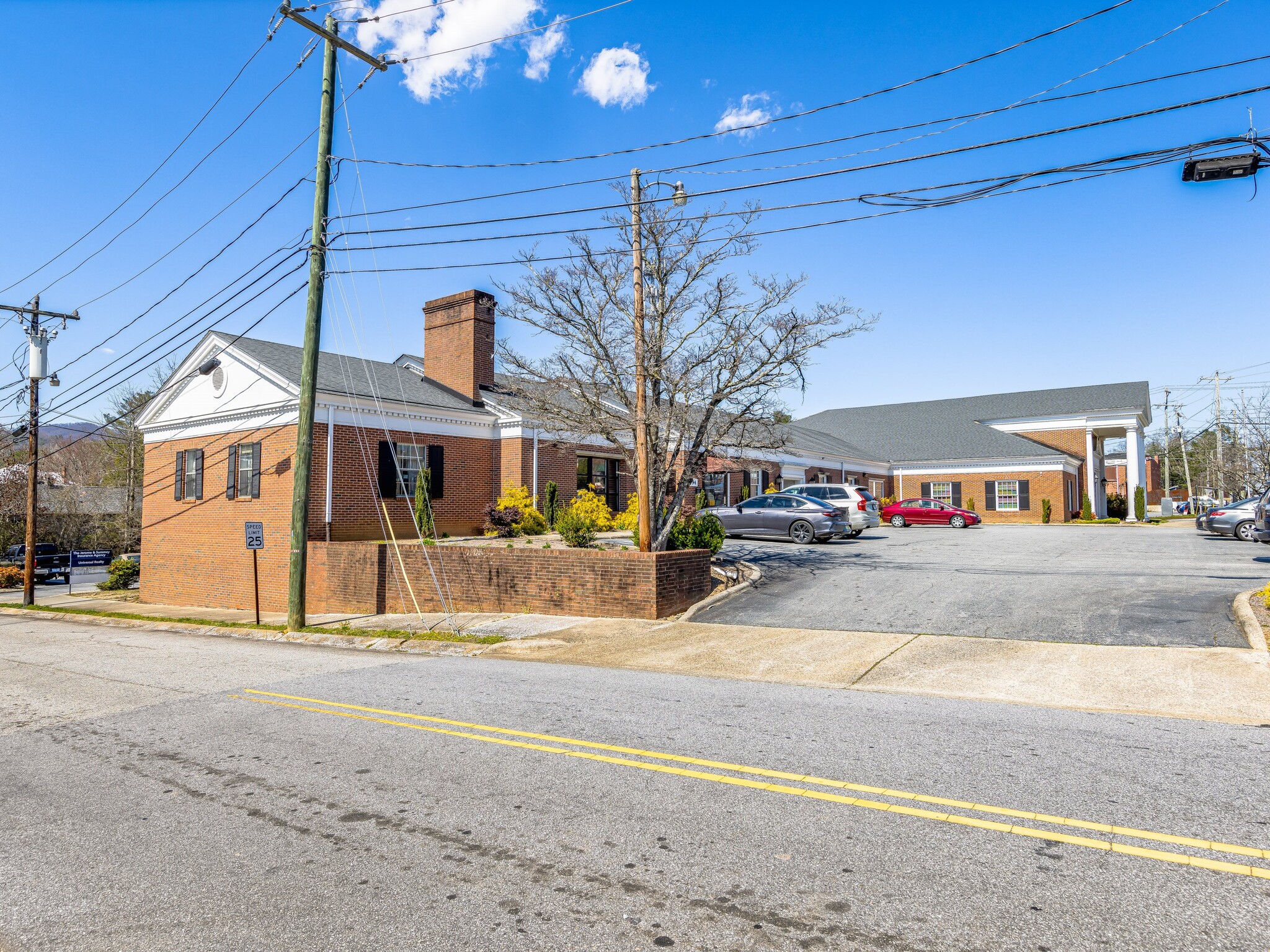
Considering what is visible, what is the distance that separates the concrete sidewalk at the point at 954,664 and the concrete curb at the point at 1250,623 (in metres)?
0.35

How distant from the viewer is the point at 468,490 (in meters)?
24.5

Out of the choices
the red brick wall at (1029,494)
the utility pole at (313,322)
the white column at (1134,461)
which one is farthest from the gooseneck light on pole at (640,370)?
the white column at (1134,461)

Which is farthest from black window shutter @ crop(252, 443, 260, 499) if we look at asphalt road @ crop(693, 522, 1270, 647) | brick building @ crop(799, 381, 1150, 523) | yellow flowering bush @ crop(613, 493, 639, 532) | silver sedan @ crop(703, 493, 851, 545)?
brick building @ crop(799, 381, 1150, 523)

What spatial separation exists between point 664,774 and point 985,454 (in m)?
44.2

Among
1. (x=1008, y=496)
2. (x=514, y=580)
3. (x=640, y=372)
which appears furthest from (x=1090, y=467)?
(x=514, y=580)

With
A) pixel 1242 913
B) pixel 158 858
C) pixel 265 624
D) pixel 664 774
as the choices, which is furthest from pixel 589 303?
pixel 1242 913

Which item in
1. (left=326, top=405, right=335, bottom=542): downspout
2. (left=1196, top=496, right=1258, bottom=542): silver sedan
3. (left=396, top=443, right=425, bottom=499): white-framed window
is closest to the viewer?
(left=326, top=405, right=335, bottom=542): downspout

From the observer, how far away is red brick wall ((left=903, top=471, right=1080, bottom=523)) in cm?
4253

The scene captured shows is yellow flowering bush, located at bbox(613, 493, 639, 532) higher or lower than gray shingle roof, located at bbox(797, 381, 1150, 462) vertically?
lower

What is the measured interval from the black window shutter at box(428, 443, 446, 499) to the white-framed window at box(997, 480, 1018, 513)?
33.1 meters

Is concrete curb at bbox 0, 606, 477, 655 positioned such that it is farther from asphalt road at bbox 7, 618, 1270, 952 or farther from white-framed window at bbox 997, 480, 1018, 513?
white-framed window at bbox 997, 480, 1018, 513

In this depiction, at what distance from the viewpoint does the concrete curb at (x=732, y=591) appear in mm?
14473

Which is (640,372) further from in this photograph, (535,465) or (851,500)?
(851,500)

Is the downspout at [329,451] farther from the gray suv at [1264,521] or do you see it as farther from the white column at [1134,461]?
the white column at [1134,461]
